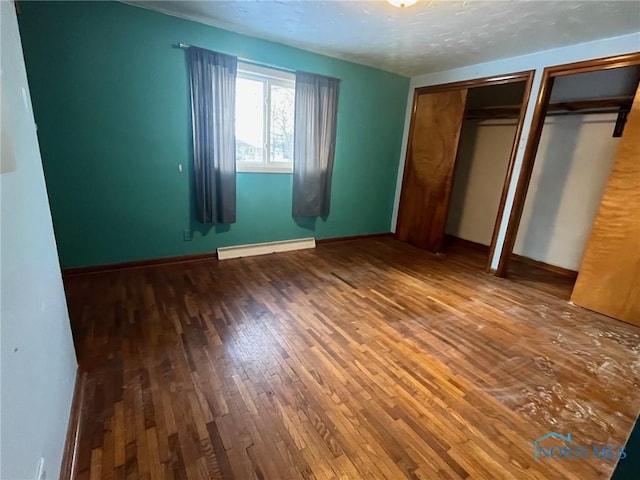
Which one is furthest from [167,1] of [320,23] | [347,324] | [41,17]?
[347,324]

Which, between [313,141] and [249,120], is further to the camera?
[313,141]

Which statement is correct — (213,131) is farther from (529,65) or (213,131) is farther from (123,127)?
(529,65)

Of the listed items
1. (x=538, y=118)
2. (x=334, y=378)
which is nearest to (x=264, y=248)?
(x=334, y=378)

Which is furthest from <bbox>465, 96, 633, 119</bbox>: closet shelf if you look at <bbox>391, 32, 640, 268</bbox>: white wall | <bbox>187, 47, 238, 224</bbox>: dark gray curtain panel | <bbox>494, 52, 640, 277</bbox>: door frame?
<bbox>187, 47, 238, 224</bbox>: dark gray curtain panel

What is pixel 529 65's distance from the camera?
3127mm

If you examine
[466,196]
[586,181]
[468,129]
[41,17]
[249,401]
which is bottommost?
[249,401]

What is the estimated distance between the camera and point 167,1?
251cm

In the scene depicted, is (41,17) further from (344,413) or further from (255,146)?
(344,413)

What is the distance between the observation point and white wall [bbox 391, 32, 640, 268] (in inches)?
101

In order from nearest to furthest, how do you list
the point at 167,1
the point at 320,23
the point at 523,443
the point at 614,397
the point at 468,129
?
1. the point at 523,443
2. the point at 614,397
3. the point at 167,1
4. the point at 320,23
5. the point at 468,129

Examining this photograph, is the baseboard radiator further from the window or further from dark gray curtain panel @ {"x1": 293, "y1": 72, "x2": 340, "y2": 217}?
the window

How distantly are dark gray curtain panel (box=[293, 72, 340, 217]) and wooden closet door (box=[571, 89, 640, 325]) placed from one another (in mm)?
2886

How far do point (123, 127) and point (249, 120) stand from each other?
4.17 ft

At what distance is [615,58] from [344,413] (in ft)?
12.2
